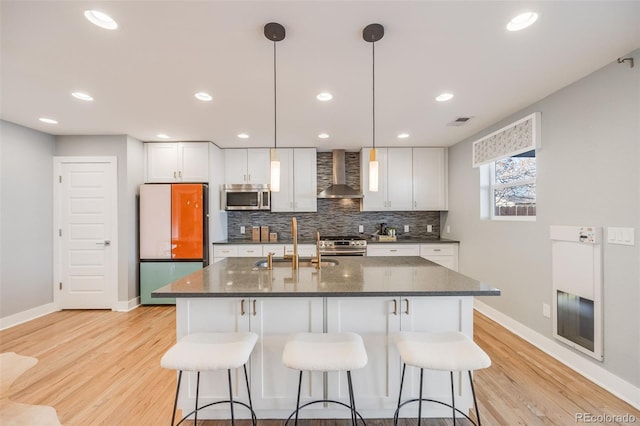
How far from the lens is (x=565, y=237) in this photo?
251 cm

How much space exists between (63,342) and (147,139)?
8.95 ft

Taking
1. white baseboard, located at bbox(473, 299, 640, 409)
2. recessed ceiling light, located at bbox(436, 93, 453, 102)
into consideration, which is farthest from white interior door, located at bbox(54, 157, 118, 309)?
white baseboard, located at bbox(473, 299, 640, 409)

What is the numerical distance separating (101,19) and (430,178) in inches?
175

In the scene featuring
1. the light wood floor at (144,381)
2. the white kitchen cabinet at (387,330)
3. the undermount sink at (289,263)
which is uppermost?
the undermount sink at (289,263)

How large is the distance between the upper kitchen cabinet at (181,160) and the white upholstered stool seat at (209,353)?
3.14m

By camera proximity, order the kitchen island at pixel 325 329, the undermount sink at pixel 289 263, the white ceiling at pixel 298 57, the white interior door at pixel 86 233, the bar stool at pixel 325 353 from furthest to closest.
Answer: the white interior door at pixel 86 233
the undermount sink at pixel 289 263
the kitchen island at pixel 325 329
the white ceiling at pixel 298 57
the bar stool at pixel 325 353

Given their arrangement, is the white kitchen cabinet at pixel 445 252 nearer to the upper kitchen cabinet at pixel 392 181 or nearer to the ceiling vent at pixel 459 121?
the upper kitchen cabinet at pixel 392 181

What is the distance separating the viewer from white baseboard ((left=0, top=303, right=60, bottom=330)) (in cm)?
339

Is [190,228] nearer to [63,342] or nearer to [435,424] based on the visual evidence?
[63,342]

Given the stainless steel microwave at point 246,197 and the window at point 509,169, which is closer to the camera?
the window at point 509,169

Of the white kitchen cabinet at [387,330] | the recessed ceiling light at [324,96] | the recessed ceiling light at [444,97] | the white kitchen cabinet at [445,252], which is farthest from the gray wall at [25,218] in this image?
the white kitchen cabinet at [445,252]

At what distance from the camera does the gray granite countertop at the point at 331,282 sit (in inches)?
64.7

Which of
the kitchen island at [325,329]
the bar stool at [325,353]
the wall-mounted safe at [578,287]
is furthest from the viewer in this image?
the wall-mounted safe at [578,287]

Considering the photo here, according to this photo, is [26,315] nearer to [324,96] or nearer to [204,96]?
[204,96]
